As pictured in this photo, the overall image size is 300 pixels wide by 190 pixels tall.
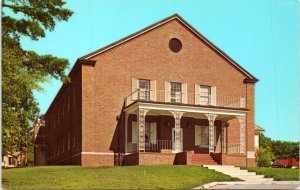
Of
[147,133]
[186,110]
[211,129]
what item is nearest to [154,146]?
[147,133]

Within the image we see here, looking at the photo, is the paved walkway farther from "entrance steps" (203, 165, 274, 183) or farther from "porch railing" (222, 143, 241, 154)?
"porch railing" (222, 143, 241, 154)

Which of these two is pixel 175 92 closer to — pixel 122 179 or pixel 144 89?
pixel 144 89

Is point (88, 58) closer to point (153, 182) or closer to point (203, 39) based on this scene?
point (203, 39)

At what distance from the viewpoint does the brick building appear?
29.0 metres

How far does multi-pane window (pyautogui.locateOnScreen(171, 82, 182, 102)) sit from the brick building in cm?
6

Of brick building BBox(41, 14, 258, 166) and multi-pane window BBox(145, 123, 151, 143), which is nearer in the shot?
brick building BBox(41, 14, 258, 166)

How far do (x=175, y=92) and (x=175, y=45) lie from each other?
9.88ft

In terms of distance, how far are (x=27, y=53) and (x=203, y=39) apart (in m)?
14.6

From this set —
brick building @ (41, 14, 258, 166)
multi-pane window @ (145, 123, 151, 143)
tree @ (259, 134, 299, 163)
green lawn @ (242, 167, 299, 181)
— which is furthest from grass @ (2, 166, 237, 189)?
tree @ (259, 134, 299, 163)

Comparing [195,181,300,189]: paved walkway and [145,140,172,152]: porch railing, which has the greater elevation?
[145,140,172,152]: porch railing

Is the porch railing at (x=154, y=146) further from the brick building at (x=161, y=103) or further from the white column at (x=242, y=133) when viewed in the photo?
the white column at (x=242, y=133)

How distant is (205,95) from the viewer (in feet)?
106

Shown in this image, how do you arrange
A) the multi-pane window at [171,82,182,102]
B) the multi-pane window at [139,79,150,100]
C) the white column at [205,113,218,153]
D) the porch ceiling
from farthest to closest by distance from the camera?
the multi-pane window at [171,82,182,102] < the multi-pane window at [139,79,150,100] < the white column at [205,113,218,153] < the porch ceiling

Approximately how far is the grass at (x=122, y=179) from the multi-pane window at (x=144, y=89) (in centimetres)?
801
